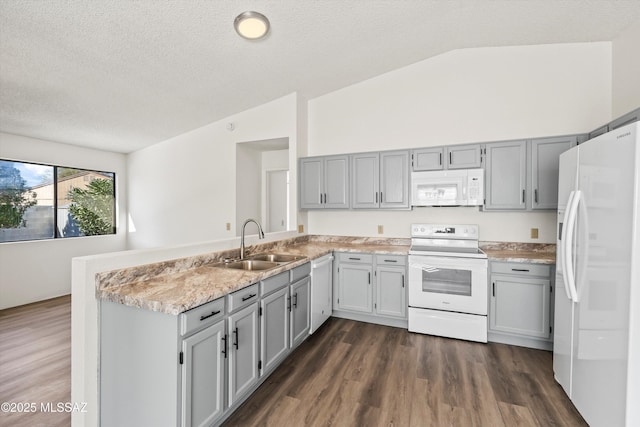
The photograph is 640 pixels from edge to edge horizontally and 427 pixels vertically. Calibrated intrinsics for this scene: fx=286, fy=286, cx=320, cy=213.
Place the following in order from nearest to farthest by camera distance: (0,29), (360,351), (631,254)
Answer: (631,254)
(0,29)
(360,351)

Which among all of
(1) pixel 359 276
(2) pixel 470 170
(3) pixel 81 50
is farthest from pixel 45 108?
(2) pixel 470 170

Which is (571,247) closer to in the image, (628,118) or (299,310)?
(628,118)

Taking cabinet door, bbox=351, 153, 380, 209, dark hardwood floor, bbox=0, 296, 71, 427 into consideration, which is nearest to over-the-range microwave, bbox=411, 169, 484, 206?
cabinet door, bbox=351, 153, 380, 209

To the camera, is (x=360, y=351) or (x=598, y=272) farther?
(x=360, y=351)

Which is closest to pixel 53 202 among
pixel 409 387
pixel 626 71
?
pixel 409 387

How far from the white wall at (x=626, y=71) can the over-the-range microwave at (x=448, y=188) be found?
4.49 ft

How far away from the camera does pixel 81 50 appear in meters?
2.44

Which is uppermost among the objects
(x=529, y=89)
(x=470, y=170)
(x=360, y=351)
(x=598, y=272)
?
(x=529, y=89)

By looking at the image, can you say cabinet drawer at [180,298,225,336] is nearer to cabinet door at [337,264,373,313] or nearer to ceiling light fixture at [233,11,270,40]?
cabinet door at [337,264,373,313]

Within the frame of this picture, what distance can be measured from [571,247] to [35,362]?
14.5 feet

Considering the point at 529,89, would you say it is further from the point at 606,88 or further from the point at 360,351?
the point at 360,351

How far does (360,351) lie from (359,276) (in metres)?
0.90

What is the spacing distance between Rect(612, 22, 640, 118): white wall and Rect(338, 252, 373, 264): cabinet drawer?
9.45 ft

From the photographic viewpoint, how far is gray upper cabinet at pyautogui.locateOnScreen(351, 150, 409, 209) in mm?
3607
